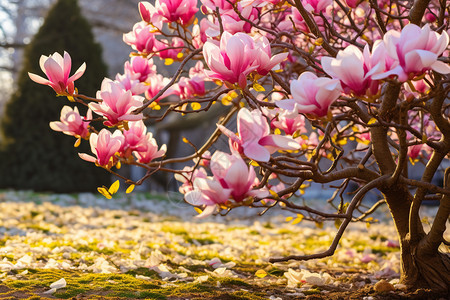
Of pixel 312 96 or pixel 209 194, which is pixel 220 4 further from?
pixel 209 194

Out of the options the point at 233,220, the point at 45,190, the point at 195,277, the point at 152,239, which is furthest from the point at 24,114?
the point at 195,277

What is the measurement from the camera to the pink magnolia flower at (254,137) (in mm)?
1291

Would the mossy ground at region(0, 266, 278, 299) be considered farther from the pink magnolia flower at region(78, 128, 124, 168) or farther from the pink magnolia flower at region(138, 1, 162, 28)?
the pink magnolia flower at region(138, 1, 162, 28)

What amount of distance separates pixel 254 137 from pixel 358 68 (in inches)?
12.9

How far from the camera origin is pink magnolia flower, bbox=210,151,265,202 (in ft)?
4.02

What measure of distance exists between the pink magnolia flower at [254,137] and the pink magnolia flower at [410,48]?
0.30m

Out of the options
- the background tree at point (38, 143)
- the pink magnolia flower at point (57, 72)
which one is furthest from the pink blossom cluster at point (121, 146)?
the background tree at point (38, 143)

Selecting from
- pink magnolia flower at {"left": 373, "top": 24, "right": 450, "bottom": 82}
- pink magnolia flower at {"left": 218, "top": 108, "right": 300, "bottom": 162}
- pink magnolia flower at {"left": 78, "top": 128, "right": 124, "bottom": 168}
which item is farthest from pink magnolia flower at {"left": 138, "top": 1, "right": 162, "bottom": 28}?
pink magnolia flower at {"left": 373, "top": 24, "right": 450, "bottom": 82}

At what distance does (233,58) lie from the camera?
1422mm

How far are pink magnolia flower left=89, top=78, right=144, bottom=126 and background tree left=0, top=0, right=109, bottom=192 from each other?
22.5 ft

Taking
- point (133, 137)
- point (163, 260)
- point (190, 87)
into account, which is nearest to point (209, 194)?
point (133, 137)

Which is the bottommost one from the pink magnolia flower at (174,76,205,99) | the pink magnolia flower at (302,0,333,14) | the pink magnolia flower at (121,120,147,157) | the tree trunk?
the tree trunk

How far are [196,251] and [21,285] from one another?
160 centimetres

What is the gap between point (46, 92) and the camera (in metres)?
8.41
